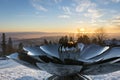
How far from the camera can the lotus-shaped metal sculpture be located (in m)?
2.80

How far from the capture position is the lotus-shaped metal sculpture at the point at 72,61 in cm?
280

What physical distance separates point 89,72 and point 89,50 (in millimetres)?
1582

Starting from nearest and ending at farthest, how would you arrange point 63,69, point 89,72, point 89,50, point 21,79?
point 63,69, point 89,72, point 89,50, point 21,79

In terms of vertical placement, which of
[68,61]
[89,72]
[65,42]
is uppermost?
[65,42]

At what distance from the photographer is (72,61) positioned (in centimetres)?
289

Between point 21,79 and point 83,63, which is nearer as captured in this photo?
point 83,63

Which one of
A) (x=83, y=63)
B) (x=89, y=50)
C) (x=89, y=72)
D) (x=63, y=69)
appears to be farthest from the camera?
(x=89, y=50)

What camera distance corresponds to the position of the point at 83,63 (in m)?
2.95

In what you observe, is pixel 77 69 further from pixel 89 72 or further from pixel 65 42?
pixel 65 42

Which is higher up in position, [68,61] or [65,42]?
[65,42]

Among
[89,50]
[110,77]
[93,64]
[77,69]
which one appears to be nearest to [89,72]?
[93,64]

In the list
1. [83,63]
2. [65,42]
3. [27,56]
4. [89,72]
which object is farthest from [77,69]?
[27,56]

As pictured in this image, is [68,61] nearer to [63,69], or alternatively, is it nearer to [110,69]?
[63,69]

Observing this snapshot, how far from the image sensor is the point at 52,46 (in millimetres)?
4875
